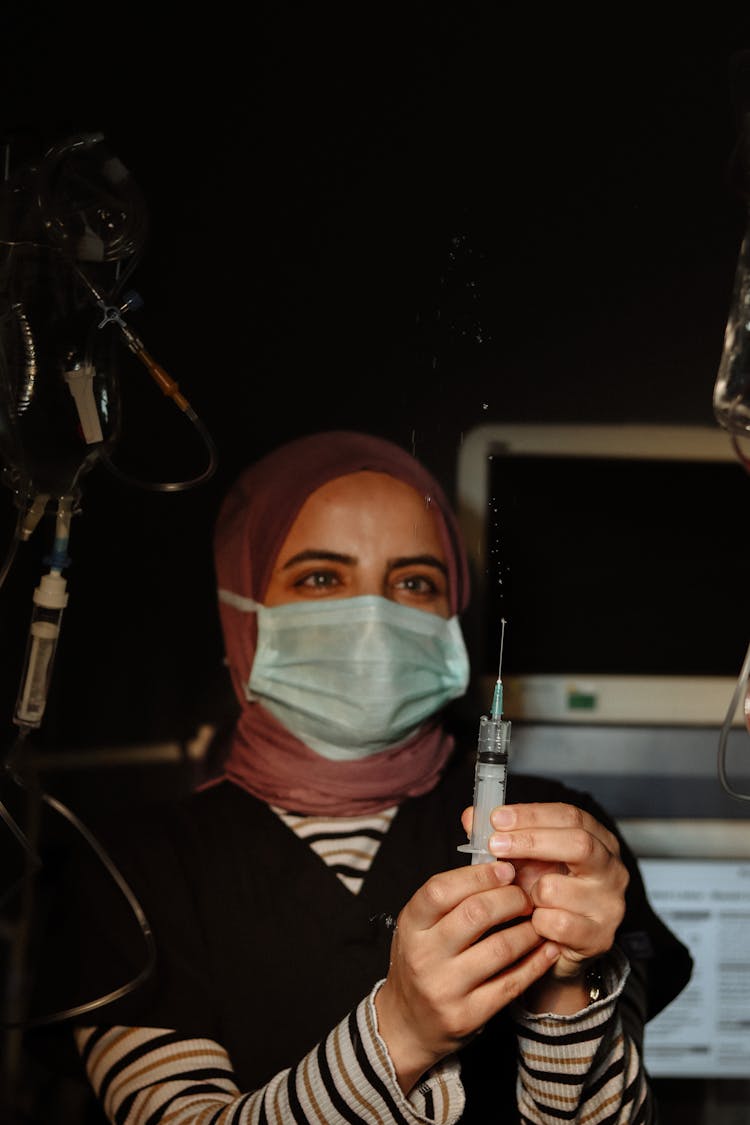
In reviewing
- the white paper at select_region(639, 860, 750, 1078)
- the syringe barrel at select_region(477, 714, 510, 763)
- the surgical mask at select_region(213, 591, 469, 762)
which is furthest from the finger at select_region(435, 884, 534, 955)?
the white paper at select_region(639, 860, 750, 1078)

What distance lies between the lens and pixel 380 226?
97cm

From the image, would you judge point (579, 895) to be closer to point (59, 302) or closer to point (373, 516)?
point (373, 516)

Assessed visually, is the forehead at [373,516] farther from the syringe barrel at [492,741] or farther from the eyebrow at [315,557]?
the syringe barrel at [492,741]

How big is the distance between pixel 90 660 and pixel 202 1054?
388 millimetres

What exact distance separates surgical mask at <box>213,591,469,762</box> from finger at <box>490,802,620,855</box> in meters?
0.19

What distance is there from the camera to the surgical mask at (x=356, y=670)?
918 millimetres

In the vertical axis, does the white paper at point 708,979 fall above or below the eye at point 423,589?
below

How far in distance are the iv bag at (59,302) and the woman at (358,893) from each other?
18cm

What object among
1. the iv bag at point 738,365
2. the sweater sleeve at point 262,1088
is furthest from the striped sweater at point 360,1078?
the iv bag at point 738,365

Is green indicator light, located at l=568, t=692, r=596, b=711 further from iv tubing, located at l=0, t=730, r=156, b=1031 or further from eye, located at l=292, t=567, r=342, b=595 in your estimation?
iv tubing, located at l=0, t=730, r=156, b=1031

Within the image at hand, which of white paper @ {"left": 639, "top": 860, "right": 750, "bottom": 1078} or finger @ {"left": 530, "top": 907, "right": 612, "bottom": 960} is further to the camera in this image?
white paper @ {"left": 639, "top": 860, "right": 750, "bottom": 1078}

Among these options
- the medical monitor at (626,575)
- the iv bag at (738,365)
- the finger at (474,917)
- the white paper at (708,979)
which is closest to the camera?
the finger at (474,917)

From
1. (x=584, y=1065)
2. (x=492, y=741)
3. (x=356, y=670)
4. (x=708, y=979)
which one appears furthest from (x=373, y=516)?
(x=708, y=979)

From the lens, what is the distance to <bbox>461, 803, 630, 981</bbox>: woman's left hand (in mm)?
727
